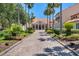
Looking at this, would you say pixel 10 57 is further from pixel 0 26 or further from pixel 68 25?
pixel 0 26

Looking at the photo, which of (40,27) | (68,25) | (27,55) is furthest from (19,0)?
(40,27)

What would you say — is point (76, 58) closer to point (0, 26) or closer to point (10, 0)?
point (10, 0)

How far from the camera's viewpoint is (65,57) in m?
11.8

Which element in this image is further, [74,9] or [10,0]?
[74,9]

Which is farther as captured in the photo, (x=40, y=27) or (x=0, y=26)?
(x=40, y=27)

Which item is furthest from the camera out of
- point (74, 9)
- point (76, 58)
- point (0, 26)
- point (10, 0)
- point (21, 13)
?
point (21, 13)

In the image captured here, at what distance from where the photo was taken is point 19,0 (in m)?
15.6

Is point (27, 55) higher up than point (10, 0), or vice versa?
point (10, 0)

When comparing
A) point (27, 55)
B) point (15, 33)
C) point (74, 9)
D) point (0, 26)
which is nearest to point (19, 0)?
point (27, 55)

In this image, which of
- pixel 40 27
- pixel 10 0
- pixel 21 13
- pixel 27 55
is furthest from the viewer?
pixel 40 27

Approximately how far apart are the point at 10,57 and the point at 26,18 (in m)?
44.7

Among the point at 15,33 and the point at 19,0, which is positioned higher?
the point at 19,0

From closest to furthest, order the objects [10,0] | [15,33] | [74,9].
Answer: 1. [10,0]
2. [15,33]
3. [74,9]

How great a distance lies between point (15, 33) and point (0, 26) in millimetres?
16899
